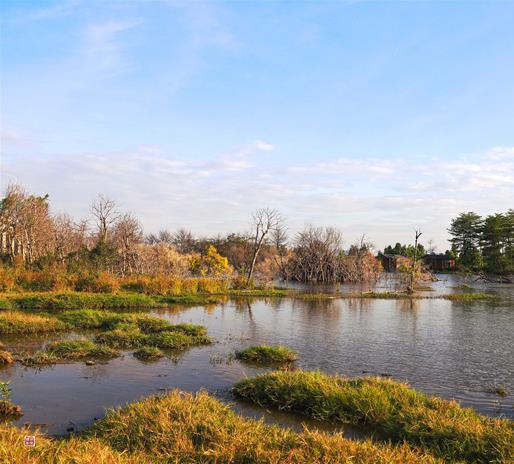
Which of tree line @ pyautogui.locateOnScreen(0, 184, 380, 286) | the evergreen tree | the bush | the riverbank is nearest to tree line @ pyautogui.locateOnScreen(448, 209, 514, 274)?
the evergreen tree

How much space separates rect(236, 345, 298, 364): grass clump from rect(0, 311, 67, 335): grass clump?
7.57 m

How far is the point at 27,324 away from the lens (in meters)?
16.5

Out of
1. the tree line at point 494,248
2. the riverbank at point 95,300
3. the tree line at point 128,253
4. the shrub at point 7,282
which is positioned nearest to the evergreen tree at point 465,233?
the tree line at point 494,248

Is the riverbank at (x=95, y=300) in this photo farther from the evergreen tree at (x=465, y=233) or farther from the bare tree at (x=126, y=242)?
the evergreen tree at (x=465, y=233)

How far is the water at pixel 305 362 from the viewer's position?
372 inches

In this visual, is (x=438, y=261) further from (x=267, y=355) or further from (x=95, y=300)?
(x=267, y=355)

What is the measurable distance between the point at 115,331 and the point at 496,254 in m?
64.7

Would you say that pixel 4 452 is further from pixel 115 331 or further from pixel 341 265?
pixel 341 265

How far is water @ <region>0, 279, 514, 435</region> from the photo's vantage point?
946 centimetres

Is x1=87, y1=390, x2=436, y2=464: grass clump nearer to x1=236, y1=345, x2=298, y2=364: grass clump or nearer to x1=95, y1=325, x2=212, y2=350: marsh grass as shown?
x1=236, y1=345, x2=298, y2=364: grass clump

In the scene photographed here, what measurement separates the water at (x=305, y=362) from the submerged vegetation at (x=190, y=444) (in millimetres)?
1578

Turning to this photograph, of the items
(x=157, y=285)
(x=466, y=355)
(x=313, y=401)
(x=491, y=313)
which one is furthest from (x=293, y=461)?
(x=157, y=285)

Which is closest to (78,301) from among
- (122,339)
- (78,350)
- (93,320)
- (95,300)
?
(95,300)

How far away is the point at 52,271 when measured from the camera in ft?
90.9
